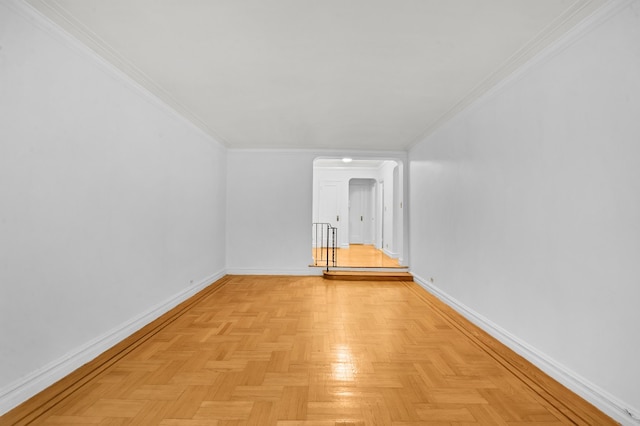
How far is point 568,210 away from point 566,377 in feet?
4.08

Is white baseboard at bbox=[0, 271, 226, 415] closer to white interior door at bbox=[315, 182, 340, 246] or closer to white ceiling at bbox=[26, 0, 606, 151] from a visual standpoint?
white ceiling at bbox=[26, 0, 606, 151]

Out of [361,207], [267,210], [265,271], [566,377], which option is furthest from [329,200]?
[566,377]

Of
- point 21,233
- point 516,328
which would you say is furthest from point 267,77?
point 516,328

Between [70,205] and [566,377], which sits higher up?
[70,205]

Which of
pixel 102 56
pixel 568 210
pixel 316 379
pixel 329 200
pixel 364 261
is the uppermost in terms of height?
pixel 102 56

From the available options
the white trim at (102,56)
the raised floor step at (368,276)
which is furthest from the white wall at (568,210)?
the white trim at (102,56)

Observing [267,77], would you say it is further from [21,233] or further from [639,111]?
[639,111]

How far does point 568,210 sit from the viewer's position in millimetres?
2188

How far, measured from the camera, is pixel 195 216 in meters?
4.70

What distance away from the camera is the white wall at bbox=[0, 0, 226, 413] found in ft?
6.22

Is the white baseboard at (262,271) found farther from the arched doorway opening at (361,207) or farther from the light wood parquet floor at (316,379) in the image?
the light wood parquet floor at (316,379)

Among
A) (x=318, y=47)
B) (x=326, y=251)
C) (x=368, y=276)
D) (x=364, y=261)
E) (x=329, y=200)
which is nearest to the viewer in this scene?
(x=318, y=47)

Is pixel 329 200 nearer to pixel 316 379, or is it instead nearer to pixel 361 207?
pixel 361 207

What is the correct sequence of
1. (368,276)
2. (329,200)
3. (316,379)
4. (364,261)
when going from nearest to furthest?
(316,379) < (368,276) < (364,261) < (329,200)
